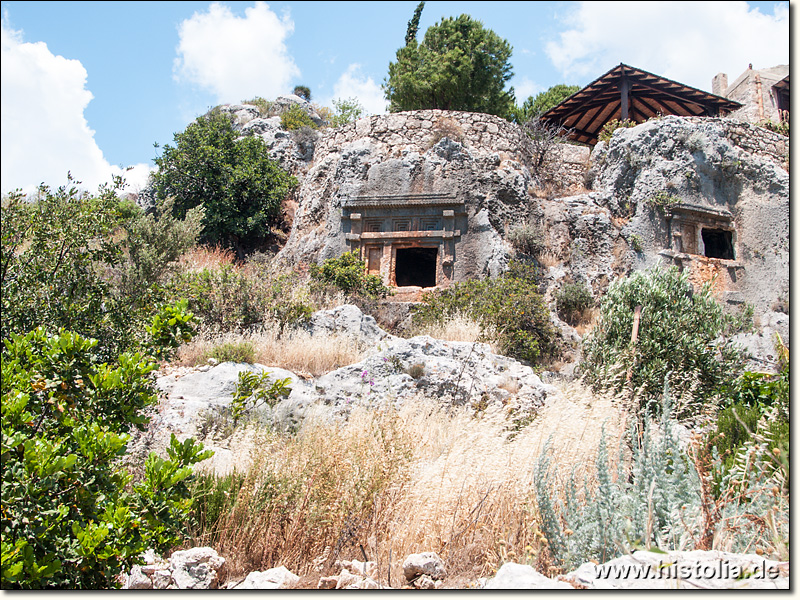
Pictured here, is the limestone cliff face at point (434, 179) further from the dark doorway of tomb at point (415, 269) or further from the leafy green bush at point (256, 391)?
the leafy green bush at point (256, 391)

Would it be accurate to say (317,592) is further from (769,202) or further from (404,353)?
(769,202)

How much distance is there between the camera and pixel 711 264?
14.4m

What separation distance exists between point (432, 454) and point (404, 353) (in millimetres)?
2659

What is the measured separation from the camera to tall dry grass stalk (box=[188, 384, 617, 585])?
392cm

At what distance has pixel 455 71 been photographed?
19.5m

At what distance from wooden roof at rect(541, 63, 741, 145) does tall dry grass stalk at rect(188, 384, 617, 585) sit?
15.7 meters

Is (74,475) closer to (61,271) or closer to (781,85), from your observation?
(61,271)

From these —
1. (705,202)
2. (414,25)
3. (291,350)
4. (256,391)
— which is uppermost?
(414,25)

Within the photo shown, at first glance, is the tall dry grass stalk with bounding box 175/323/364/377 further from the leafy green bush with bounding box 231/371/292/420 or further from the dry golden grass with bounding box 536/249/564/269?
the dry golden grass with bounding box 536/249/564/269

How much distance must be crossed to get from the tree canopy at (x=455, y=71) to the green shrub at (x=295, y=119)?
3193 mm

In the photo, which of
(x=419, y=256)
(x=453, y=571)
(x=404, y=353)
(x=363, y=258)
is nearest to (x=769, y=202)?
(x=419, y=256)

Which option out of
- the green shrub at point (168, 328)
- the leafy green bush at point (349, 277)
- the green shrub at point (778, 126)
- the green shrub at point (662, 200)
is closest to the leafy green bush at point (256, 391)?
the green shrub at point (168, 328)

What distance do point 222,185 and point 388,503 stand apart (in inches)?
543

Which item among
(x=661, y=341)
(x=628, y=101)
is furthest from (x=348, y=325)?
(x=628, y=101)
